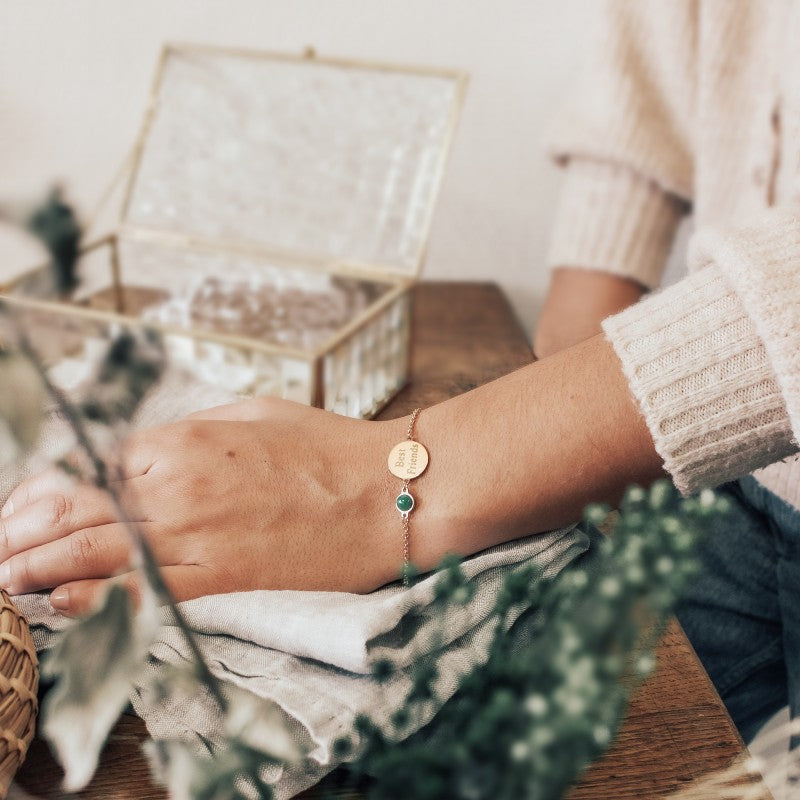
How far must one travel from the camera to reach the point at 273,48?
1108 mm

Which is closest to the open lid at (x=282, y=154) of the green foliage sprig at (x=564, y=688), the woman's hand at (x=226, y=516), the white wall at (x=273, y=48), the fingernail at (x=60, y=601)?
the white wall at (x=273, y=48)

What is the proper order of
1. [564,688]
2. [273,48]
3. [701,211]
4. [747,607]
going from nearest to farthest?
[564,688] < [747,607] < [701,211] < [273,48]

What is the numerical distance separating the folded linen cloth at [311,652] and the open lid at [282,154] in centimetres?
57

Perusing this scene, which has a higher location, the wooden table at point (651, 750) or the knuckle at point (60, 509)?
the knuckle at point (60, 509)

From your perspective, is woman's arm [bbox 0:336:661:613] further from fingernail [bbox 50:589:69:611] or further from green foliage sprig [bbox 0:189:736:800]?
green foliage sprig [bbox 0:189:736:800]

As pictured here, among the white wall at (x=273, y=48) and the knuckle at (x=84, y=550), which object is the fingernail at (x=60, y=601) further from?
the white wall at (x=273, y=48)

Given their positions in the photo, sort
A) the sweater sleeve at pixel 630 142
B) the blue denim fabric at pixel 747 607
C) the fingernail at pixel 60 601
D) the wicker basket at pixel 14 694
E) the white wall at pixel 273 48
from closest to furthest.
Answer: the wicker basket at pixel 14 694 < the fingernail at pixel 60 601 < the blue denim fabric at pixel 747 607 < the sweater sleeve at pixel 630 142 < the white wall at pixel 273 48

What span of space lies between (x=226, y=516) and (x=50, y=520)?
103mm

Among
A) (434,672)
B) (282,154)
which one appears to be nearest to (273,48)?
(282,154)

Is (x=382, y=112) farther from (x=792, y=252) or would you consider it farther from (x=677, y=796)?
(x=677, y=796)

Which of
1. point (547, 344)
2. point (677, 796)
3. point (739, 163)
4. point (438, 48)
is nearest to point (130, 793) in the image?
point (677, 796)

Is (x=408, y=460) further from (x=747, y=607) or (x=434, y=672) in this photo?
(x=747, y=607)

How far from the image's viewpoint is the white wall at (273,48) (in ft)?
3.52

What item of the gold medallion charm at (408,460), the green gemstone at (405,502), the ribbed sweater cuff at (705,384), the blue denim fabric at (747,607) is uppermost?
the ribbed sweater cuff at (705,384)
